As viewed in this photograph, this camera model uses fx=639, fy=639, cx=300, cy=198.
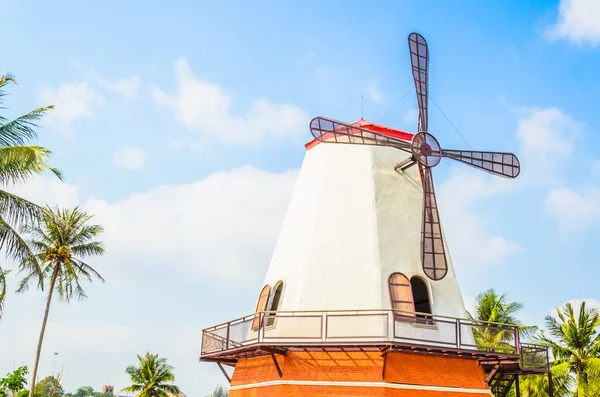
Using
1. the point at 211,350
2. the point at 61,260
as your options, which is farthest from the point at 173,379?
the point at 211,350

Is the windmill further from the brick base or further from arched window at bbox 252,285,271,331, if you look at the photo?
arched window at bbox 252,285,271,331

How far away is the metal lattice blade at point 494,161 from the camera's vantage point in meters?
19.2

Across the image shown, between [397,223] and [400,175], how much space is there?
168 centimetres

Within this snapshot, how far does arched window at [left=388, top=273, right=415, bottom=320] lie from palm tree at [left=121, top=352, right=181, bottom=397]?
28075 millimetres

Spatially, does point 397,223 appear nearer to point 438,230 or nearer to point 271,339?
point 438,230

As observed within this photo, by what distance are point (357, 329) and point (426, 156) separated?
5560 millimetres

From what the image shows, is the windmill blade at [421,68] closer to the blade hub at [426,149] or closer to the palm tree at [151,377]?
the blade hub at [426,149]

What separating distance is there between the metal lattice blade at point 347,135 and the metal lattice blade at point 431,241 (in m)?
1.43

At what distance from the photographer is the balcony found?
1480 cm

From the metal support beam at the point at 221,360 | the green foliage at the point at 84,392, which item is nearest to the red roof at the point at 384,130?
the metal support beam at the point at 221,360

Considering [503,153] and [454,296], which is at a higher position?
[503,153]

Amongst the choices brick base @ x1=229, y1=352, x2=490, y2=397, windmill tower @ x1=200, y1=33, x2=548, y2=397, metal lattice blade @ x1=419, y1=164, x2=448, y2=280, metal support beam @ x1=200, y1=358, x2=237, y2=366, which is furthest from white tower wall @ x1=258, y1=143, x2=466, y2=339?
metal support beam @ x1=200, y1=358, x2=237, y2=366

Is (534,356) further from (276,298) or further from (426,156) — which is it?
(276,298)

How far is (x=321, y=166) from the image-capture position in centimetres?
1908
